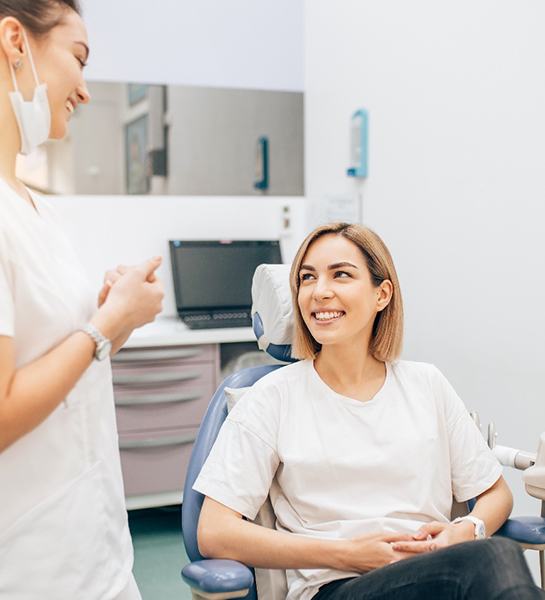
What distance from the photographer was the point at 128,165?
3.40 metres

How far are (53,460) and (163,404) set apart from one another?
1919 millimetres

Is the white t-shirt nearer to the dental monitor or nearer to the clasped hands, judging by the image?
the clasped hands

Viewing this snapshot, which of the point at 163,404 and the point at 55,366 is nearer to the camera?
the point at 55,366

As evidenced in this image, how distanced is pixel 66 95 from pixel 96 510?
2.14ft

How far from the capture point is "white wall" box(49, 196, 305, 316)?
133 inches

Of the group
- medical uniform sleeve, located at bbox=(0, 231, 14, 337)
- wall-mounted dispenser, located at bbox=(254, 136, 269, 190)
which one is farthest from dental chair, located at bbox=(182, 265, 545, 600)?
wall-mounted dispenser, located at bbox=(254, 136, 269, 190)

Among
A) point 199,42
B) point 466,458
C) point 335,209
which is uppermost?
point 199,42

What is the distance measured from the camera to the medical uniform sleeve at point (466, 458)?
1.68m

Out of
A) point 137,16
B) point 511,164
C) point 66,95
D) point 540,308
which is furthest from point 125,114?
point 66,95

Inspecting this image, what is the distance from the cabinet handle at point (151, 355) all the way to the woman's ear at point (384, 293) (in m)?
1.41

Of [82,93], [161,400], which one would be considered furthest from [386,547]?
[161,400]

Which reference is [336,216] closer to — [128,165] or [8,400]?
[128,165]

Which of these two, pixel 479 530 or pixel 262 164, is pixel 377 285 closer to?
pixel 479 530

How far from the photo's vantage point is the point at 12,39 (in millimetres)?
1052
